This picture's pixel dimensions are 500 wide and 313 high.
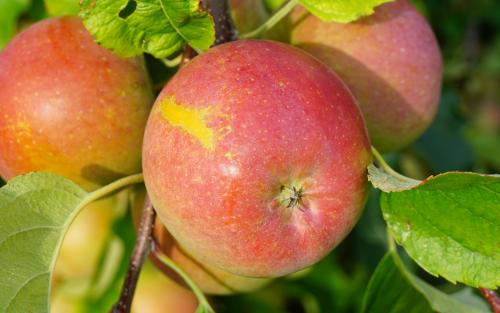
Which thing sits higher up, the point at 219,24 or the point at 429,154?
the point at 219,24

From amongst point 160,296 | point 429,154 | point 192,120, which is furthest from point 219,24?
point 429,154

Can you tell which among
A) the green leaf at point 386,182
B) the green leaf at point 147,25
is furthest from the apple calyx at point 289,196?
the green leaf at point 147,25

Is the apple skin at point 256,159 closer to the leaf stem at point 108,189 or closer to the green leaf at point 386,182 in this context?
the green leaf at point 386,182

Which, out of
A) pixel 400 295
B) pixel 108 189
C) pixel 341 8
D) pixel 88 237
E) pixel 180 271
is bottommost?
pixel 88 237

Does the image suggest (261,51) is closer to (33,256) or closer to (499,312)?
(33,256)

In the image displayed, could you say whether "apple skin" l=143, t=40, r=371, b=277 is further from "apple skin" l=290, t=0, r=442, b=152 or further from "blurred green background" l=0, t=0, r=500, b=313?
"blurred green background" l=0, t=0, r=500, b=313

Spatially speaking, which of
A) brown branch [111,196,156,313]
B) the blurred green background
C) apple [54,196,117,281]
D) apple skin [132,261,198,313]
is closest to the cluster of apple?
brown branch [111,196,156,313]

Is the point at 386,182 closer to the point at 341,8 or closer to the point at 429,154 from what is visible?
the point at 341,8

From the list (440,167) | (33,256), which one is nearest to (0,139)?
→ (33,256)
